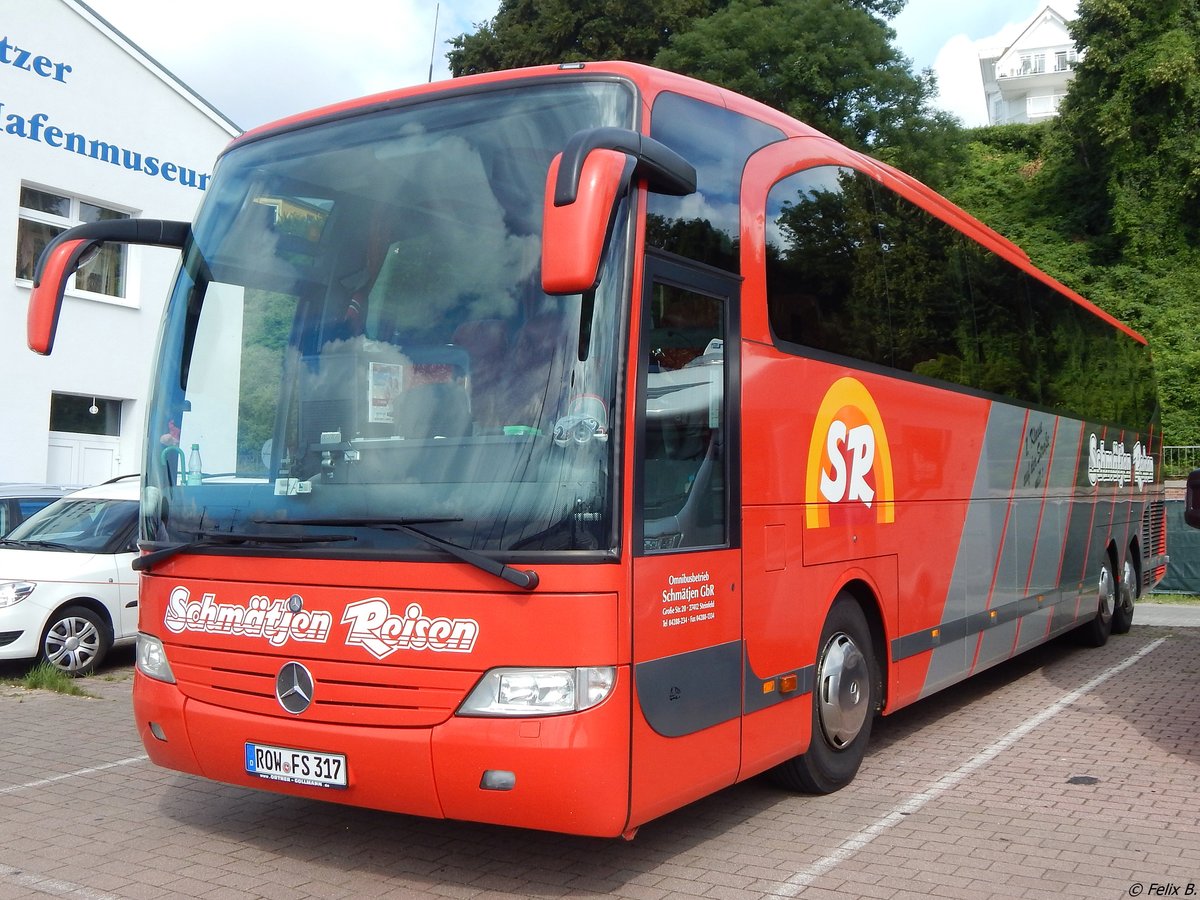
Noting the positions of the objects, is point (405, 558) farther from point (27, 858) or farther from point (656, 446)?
point (27, 858)

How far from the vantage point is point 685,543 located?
5148 millimetres

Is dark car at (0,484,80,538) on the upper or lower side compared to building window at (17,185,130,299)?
lower

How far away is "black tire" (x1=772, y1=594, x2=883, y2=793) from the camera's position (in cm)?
645

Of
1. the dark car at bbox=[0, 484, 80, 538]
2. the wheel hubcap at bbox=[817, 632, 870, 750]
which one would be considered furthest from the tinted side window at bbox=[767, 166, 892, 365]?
the dark car at bbox=[0, 484, 80, 538]

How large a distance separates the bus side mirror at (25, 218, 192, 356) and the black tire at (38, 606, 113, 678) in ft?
18.9

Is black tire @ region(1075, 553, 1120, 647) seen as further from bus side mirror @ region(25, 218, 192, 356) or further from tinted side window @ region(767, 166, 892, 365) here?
bus side mirror @ region(25, 218, 192, 356)

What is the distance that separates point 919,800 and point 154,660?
4074 mm

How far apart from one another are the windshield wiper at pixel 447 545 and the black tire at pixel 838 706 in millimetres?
2334

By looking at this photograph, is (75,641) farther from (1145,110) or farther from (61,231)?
(1145,110)

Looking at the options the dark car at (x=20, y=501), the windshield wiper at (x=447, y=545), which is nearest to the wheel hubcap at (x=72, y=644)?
the dark car at (x=20, y=501)

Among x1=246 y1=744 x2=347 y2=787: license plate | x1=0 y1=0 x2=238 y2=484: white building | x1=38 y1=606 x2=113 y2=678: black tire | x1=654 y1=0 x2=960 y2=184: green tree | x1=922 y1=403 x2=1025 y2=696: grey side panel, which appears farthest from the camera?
x1=654 y1=0 x2=960 y2=184: green tree

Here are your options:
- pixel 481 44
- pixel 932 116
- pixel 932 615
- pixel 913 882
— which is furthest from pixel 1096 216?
pixel 913 882

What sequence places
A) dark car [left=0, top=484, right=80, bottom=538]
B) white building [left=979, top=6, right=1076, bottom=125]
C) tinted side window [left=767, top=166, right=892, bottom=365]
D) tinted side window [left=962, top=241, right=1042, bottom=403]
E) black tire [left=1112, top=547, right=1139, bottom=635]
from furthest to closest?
white building [left=979, top=6, right=1076, bottom=125] < black tire [left=1112, top=547, right=1139, bottom=635] < dark car [left=0, top=484, right=80, bottom=538] < tinted side window [left=962, top=241, right=1042, bottom=403] < tinted side window [left=767, top=166, right=892, bottom=365]

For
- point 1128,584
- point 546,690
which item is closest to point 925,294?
point 546,690
